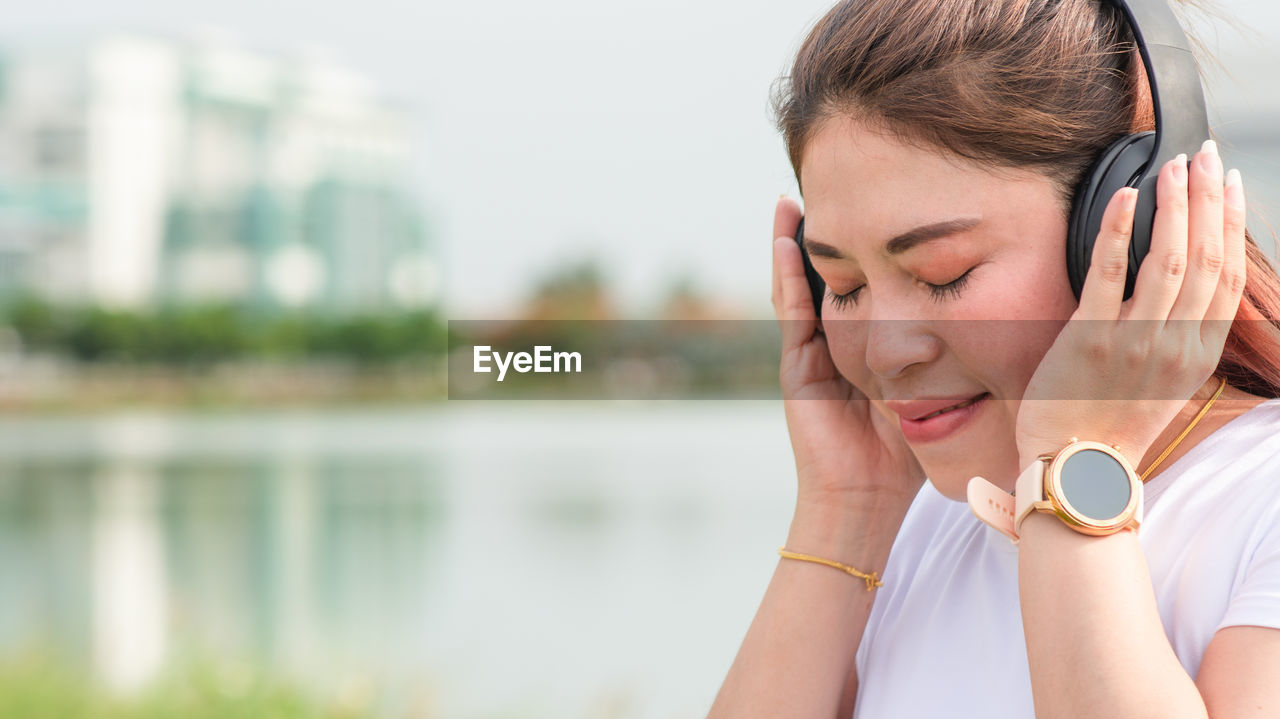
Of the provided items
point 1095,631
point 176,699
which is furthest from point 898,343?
point 176,699

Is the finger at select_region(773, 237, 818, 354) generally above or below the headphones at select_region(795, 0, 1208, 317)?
below

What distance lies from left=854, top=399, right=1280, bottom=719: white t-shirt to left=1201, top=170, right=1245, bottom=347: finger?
4.4 inches

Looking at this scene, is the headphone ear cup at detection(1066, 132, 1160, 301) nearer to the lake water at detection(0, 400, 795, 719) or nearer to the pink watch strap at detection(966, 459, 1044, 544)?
the pink watch strap at detection(966, 459, 1044, 544)

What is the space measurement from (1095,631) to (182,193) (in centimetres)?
3825

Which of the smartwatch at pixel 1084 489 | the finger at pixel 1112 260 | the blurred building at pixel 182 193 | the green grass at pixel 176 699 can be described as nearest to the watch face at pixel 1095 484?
the smartwatch at pixel 1084 489

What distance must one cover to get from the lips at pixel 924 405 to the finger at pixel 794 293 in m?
0.25

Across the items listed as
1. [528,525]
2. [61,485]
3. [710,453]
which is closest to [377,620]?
[528,525]

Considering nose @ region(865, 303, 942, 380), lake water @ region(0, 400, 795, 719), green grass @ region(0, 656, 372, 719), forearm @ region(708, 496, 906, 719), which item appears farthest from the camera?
lake water @ region(0, 400, 795, 719)

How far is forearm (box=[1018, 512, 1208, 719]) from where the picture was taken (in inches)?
31.3

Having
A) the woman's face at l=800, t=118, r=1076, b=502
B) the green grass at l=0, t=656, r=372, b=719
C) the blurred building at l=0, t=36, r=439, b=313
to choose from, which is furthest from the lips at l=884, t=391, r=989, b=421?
the blurred building at l=0, t=36, r=439, b=313

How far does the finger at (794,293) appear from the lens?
4.30 feet

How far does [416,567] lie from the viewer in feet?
34.6

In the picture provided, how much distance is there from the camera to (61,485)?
1888 cm

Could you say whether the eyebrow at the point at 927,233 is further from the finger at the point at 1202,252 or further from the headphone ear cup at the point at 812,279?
the headphone ear cup at the point at 812,279
